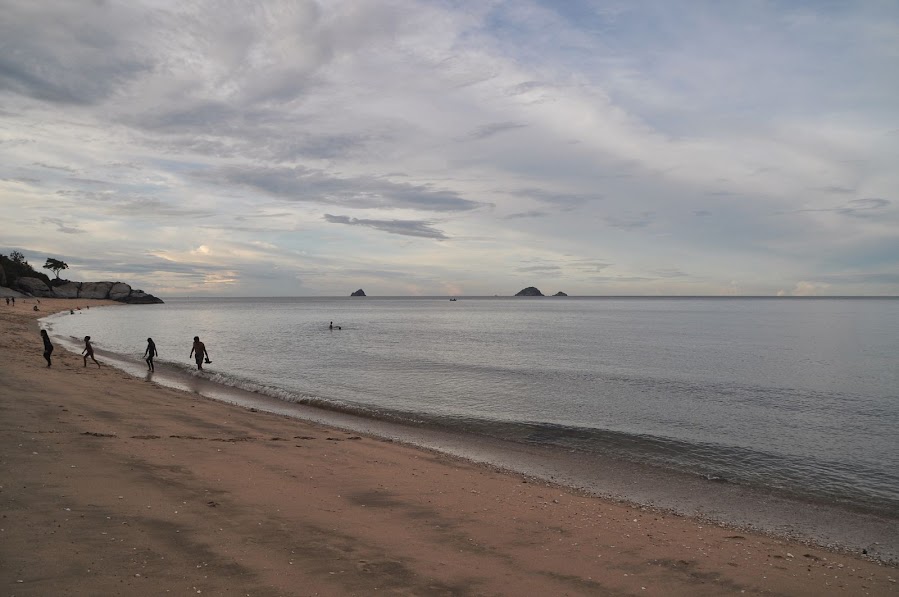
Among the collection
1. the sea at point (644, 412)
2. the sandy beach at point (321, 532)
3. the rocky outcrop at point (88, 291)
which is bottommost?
the sea at point (644, 412)

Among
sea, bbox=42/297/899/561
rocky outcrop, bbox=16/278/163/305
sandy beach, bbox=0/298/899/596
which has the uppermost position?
rocky outcrop, bbox=16/278/163/305

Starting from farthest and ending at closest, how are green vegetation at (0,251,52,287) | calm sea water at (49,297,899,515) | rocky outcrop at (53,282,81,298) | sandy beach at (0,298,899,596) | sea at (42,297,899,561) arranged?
rocky outcrop at (53,282,81,298), green vegetation at (0,251,52,287), calm sea water at (49,297,899,515), sea at (42,297,899,561), sandy beach at (0,298,899,596)

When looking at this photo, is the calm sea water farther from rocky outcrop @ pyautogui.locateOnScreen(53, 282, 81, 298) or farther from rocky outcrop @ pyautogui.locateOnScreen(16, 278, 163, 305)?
rocky outcrop @ pyautogui.locateOnScreen(53, 282, 81, 298)

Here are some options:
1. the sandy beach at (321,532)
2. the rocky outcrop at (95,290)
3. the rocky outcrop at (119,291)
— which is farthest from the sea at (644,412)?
the rocky outcrop at (119,291)

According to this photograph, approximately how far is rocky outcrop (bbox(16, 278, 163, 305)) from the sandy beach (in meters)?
144

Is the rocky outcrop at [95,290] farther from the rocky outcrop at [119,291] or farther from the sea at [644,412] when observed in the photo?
the sea at [644,412]

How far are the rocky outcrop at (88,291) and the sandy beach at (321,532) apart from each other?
473 ft

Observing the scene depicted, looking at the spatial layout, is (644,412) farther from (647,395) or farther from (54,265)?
(54,265)

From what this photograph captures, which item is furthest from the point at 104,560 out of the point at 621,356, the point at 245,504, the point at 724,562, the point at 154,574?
the point at 621,356

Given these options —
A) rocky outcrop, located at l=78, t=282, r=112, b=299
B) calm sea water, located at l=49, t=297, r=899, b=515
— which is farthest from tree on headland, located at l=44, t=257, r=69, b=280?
calm sea water, located at l=49, t=297, r=899, b=515

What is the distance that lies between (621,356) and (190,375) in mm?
33157

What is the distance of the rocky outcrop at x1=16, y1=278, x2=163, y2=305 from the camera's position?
413ft

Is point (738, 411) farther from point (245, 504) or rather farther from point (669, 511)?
point (245, 504)

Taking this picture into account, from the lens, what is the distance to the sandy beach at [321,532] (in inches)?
249
